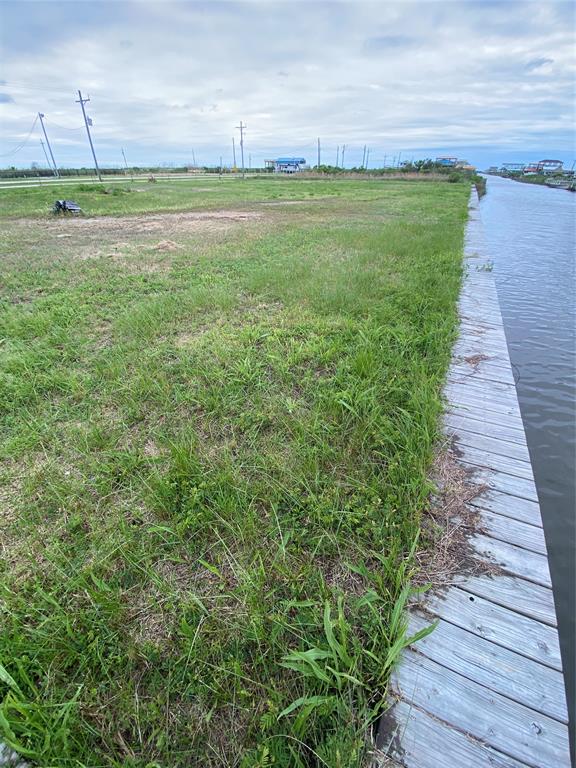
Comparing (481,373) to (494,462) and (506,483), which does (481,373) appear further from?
(506,483)

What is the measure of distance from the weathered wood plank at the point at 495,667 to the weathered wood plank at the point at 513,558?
0.35 metres

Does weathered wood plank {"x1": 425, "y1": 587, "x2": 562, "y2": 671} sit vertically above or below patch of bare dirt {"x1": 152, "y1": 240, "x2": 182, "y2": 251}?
below

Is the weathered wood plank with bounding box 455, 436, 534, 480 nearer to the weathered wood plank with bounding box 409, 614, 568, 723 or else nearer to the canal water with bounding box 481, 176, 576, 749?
the canal water with bounding box 481, 176, 576, 749

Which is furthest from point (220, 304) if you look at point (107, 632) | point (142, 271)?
point (107, 632)

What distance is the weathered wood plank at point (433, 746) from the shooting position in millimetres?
1009

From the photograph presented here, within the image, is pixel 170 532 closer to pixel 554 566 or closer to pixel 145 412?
pixel 145 412

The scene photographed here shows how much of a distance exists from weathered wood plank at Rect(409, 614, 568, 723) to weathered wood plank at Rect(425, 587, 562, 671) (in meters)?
0.03

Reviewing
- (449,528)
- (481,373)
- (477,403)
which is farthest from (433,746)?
(481,373)

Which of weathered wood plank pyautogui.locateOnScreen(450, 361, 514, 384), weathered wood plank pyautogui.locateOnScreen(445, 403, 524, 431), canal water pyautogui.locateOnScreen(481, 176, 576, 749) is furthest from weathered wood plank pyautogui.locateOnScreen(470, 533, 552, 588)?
weathered wood plank pyautogui.locateOnScreen(450, 361, 514, 384)

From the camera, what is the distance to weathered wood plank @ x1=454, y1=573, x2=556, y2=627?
4.42 feet

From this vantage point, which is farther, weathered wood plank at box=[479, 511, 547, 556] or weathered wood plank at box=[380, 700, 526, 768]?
weathered wood plank at box=[479, 511, 547, 556]

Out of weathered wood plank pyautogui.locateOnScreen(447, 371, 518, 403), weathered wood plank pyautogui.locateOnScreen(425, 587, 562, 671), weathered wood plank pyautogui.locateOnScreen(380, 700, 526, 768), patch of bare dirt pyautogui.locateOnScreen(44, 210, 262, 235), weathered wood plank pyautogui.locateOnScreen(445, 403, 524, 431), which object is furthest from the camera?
patch of bare dirt pyautogui.locateOnScreen(44, 210, 262, 235)

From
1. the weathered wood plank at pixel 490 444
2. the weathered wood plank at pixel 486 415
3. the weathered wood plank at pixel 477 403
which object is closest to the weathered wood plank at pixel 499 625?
the weathered wood plank at pixel 490 444

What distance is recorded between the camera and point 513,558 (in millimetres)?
1548
